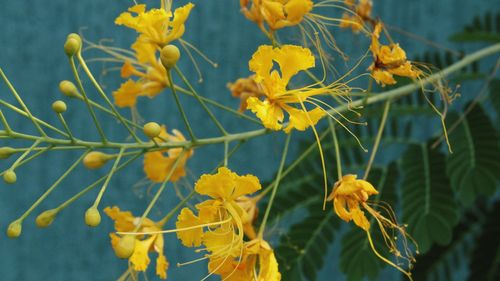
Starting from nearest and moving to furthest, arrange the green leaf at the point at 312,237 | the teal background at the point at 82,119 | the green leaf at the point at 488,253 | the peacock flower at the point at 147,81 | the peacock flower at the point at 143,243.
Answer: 1. the peacock flower at the point at 143,243
2. the peacock flower at the point at 147,81
3. the green leaf at the point at 312,237
4. the green leaf at the point at 488,253
5. the teal background at the point at 82,119

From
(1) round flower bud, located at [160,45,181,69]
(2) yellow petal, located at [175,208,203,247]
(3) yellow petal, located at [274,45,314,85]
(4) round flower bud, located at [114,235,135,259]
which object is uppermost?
(1) round flower bud, located at [160,45,181,69]

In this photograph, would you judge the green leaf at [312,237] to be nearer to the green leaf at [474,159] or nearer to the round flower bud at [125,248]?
the green leaf at [474,159]

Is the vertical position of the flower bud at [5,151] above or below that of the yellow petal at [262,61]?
below

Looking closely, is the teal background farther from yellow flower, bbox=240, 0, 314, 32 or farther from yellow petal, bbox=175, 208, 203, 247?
yellow petal, bbox=175, 208, 203, 247

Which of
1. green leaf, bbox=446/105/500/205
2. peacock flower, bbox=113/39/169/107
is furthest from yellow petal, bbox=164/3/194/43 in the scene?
green leaf, bbox=446/105/500/205

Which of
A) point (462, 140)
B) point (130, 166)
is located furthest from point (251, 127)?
point (462, 140)

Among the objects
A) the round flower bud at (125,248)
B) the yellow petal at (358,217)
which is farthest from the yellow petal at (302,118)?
the round flower bud at (125,248)
